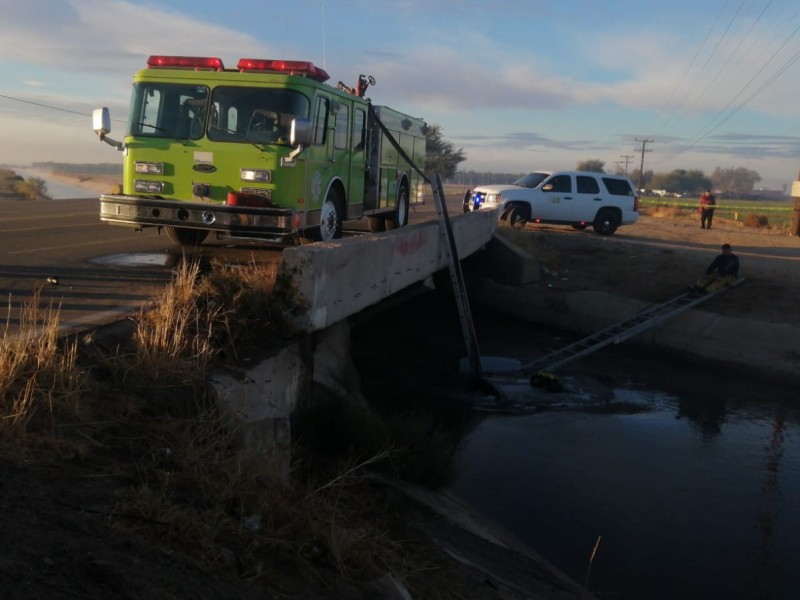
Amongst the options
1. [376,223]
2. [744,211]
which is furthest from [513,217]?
[744,211]

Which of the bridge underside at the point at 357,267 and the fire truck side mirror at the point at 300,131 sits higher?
the fire truck side mirror at the point at 300,131

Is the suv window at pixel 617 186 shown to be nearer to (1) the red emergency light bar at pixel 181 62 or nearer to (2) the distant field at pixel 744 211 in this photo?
(2) the distant field at pixel 744 211

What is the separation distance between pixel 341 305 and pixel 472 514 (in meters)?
2.40

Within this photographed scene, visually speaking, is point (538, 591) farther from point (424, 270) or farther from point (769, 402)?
point (769, 402)

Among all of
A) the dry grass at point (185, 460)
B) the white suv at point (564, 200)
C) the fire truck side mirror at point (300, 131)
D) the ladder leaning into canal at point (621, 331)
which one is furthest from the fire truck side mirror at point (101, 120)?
the white suv at point (564, 200)

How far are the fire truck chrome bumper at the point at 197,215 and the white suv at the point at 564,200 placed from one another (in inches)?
590

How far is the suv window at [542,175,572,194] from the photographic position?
25031mm

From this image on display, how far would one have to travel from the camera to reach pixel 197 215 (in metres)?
10.5

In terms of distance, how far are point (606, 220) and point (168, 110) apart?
16.9 meters

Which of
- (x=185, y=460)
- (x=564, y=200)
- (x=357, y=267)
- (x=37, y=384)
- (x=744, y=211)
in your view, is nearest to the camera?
(x=185, y=460)

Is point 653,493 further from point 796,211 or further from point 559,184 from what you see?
point 796,211

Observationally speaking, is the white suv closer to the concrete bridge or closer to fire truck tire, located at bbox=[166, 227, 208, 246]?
fire truck tire, located at bbox=[166, 227, 208, 246]

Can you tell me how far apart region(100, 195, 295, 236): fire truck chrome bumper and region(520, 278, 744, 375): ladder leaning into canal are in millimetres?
5359

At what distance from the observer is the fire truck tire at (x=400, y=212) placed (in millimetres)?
17328
